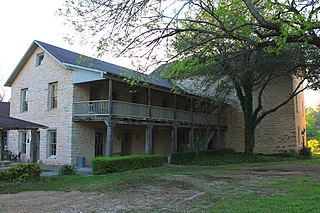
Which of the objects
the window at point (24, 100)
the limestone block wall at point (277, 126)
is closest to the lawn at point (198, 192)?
the window at point (24, 100)

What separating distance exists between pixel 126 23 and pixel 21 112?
15.7m

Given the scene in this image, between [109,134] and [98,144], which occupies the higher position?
[109,134]

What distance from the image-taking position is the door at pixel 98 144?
60.8 feet

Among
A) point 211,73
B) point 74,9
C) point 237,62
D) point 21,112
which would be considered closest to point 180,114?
point 211,73

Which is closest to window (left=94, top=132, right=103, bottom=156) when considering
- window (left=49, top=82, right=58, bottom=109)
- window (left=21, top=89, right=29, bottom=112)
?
window (left=49, top=82, right=58, bottom=109)

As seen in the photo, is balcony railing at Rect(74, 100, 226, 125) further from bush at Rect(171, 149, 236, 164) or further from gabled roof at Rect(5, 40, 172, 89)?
bush at Rect(171, 149, 236, 164)

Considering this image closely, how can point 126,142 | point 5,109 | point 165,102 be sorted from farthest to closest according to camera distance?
point 5,109 → point 165,102 → point 126,142

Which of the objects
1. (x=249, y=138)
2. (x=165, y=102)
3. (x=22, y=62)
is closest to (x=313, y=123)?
(x=249, y=138)

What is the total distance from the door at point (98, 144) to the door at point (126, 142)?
75.5 inches

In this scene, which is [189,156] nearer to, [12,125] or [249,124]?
[249,124]

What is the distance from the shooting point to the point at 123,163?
14.2 metres

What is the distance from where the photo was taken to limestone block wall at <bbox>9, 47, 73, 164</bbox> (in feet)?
56.6

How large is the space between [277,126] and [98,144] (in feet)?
52.6

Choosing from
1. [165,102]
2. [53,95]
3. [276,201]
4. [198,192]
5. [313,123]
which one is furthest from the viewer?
[313,123]
